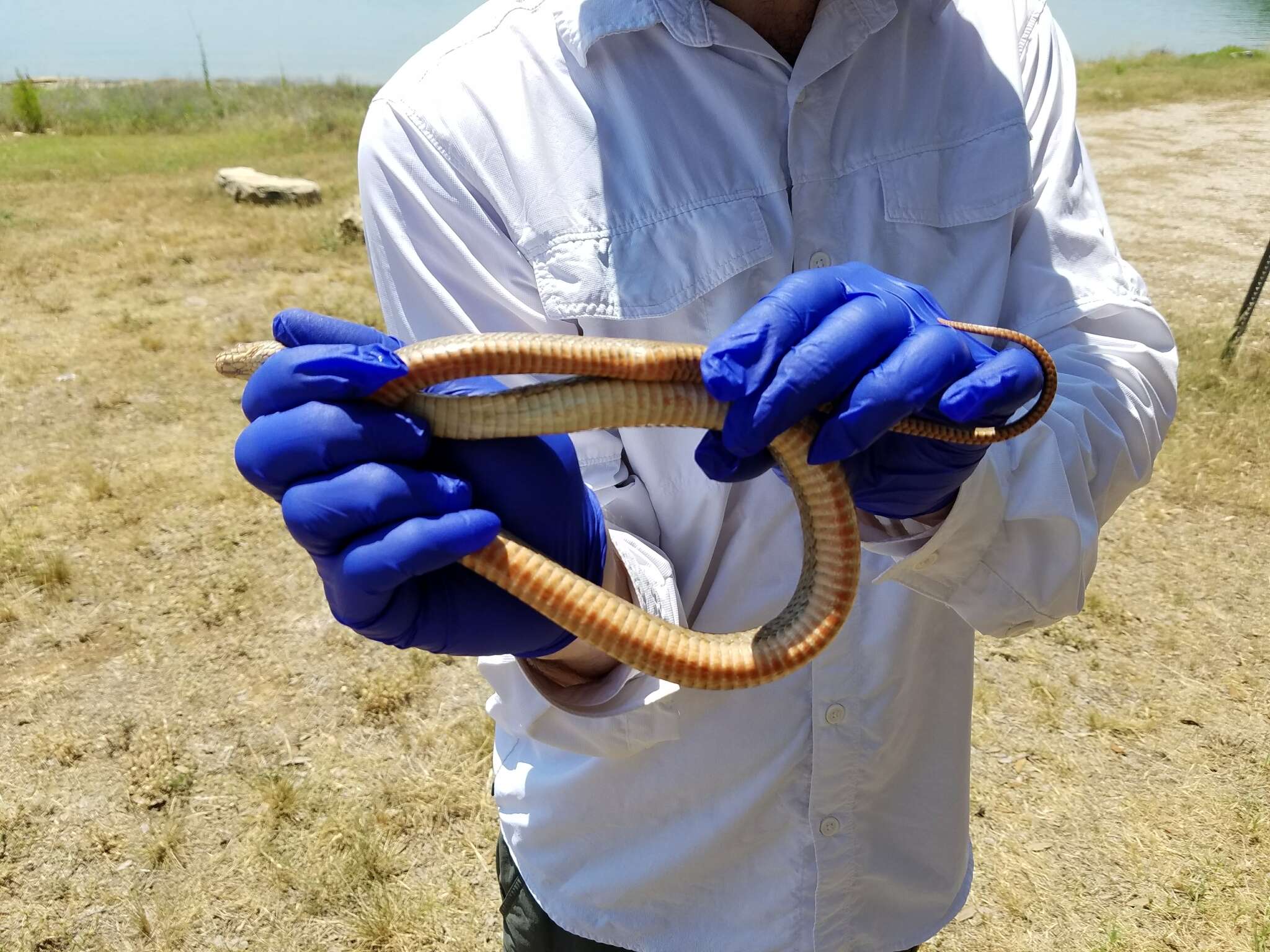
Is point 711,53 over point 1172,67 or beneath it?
over

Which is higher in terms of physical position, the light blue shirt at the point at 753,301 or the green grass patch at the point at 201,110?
the light blue shirt at the point at 753,301

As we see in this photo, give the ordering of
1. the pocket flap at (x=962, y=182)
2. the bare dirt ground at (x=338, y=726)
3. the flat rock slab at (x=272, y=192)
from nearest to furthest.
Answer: the pocket flap at (x=962, y=182) < the bare dirt ground at (x=338, y=726) < the flat rock slab at (x=272, y=192)

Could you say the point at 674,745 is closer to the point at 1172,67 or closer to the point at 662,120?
the point at 662,120

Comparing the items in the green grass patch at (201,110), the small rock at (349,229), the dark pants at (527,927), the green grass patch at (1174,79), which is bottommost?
the green grass patch at (201,110)

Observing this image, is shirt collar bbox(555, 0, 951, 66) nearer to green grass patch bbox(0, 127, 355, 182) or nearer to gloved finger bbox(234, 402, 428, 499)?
gloved finger bbox(234, 402, 428, 499)

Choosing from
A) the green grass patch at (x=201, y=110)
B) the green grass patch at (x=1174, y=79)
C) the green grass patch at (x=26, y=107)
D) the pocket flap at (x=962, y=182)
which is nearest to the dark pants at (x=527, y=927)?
the pocket flap at (x=962, y=182)

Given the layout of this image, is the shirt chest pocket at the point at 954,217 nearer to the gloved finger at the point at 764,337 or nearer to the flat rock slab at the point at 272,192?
the gloved finger at the point at 764,337

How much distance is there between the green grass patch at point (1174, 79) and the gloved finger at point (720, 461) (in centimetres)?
2216

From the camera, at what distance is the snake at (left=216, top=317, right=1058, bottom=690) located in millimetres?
1440

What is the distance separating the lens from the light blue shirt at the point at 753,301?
1628 millimetres

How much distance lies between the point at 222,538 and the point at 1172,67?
31.8m

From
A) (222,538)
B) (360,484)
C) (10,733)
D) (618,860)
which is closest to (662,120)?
(360,484)

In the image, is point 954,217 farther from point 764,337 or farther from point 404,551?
point 404,551

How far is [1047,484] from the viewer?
1.57 meters
